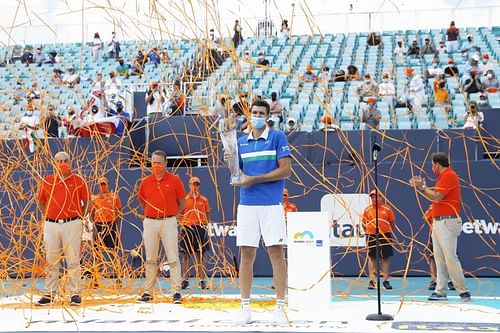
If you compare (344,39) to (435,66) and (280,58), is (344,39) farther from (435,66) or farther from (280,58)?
(435,66)

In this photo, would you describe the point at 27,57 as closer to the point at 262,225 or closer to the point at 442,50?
the point at 442,50

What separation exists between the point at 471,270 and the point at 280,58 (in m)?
10.5

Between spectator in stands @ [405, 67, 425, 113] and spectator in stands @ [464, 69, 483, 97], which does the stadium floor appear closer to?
spectator in stands @ [405, 67, 425, 113]

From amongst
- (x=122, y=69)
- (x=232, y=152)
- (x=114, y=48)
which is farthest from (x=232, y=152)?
(x=114, y=48)

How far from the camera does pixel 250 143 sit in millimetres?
6898

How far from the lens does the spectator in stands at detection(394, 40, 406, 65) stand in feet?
69.9

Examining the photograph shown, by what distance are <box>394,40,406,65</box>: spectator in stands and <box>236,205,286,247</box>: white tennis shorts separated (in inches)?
591

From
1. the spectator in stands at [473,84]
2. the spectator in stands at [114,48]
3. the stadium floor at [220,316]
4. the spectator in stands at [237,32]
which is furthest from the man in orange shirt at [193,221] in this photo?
the spectator in stands at [114,48]

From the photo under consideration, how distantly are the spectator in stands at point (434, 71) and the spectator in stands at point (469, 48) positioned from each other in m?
1.41

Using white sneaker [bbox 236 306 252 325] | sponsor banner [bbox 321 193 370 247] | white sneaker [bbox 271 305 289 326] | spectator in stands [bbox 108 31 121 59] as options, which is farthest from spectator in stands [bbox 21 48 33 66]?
white sneaker [bbox 271 305 289 326]

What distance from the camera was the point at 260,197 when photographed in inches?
267

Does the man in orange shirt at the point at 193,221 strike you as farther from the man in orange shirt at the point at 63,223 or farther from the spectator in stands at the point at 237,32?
the spectator in stands at the point at 237,32

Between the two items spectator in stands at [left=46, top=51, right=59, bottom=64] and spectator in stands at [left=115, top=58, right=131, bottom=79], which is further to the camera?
spectator in stands at [left=46, top=51, right=59, bottom=64]

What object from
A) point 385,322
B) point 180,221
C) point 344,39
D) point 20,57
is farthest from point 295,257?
point 20,57
